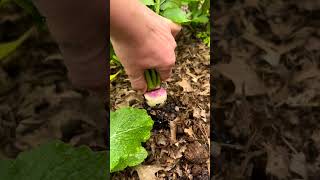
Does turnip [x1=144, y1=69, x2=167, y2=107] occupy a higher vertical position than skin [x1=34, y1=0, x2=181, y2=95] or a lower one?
lower

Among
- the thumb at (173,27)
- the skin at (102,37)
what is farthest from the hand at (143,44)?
the thumb at (173,27)

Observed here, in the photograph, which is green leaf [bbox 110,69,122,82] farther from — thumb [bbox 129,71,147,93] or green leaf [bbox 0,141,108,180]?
green leaf [bbox 0,141,108,180]

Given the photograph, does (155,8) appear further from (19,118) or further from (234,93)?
(19,118)

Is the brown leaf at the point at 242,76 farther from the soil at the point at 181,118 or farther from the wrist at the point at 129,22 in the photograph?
the wrist at the point at 129,22

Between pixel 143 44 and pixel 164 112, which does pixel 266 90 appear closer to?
pixel 164 112

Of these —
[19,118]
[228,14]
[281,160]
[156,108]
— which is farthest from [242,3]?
[19,118]

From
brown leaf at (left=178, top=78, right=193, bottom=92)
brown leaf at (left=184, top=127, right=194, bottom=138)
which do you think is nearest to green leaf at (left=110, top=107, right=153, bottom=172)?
brown leaf at (left=184, top=127, right=194, bottom=138)
